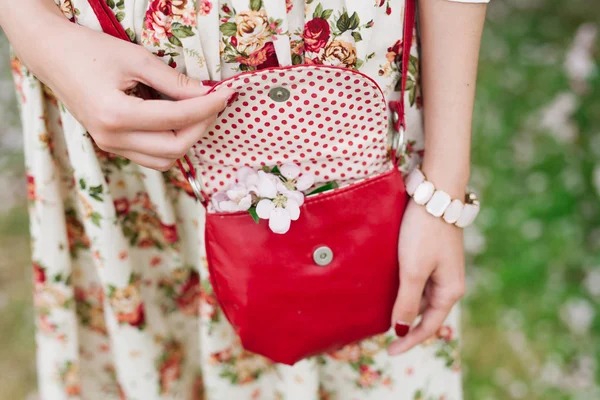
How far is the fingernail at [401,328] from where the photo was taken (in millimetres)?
915

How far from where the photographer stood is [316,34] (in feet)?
2.42

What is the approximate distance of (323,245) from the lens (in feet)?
2.68

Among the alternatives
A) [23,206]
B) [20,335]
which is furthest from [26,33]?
[23,206]

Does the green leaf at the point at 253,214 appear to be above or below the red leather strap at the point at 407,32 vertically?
below

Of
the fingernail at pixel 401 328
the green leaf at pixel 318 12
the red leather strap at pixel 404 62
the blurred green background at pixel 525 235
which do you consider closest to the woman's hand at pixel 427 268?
the fingernail at pixel 401 328

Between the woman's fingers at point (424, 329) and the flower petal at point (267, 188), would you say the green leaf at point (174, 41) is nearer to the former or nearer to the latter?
the flower petal at point (267, 188)

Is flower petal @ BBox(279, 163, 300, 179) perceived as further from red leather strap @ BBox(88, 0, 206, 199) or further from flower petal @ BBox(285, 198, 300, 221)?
red leather strap @ BBox(88, 0, 206, 199)

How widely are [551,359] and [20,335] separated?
1707mm

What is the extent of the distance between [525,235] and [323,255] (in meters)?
1.40

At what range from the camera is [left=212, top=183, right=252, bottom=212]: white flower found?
78 centimetres

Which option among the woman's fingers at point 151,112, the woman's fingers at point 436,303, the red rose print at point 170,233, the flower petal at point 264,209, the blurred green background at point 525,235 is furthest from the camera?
the blurred green background at point 525,235

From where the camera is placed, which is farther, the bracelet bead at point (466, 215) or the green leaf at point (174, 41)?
the bracelet bead at point (466, 215)

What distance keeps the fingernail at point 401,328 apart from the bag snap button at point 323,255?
0.62ft

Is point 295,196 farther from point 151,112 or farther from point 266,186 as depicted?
point 151,112
